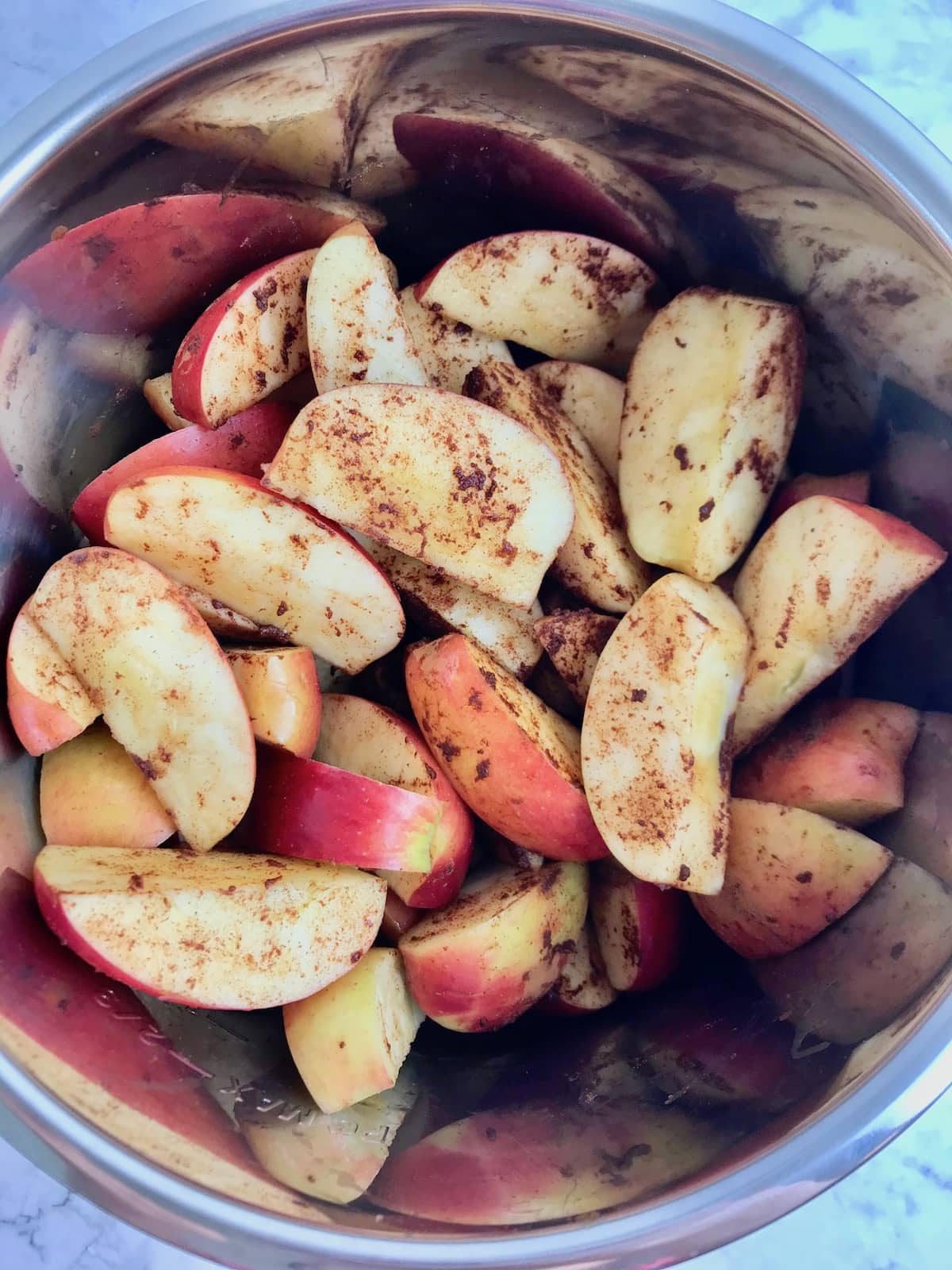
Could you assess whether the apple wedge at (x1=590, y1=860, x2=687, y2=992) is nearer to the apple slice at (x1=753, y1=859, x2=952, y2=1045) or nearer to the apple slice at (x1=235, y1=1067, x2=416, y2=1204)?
the apple slice at (x1=753, y1=859, x2=952, y2=1045)

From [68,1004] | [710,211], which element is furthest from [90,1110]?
[710,211]

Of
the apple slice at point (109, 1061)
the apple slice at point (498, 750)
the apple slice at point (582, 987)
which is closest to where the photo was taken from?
the apple slice at point (109, 1061)

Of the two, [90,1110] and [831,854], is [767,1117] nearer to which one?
[831,854]

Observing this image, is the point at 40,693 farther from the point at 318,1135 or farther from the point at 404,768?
the point at 318,1135

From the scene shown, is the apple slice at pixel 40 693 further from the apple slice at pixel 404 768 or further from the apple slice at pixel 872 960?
the apple slice at pixel 872 960

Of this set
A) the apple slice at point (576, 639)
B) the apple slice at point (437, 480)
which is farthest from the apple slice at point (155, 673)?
the apple slice at point (576, 639)
